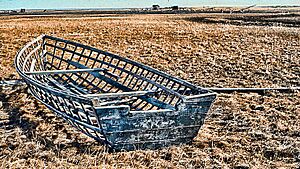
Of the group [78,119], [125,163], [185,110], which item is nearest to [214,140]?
[185,110]

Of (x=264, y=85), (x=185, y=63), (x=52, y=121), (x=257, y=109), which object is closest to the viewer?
(x=52, y=121)

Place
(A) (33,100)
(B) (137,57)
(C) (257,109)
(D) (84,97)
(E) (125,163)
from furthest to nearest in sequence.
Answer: (B) (137,57) < (A) (33,100) < (C) (257,109) < (E) (125,163) < (D) (84,97)

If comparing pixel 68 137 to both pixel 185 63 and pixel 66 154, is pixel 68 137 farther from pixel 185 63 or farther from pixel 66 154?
pixel 185 63

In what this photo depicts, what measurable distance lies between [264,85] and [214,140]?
476cm

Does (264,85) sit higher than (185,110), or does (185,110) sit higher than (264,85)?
(185,110)

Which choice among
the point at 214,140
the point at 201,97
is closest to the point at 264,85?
the point at 214,140

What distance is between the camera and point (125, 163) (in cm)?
522

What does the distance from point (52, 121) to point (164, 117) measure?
2.75 meters

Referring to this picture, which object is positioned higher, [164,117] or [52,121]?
[164,117]

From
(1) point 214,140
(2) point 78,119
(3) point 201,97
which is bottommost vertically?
(1) point 214,140

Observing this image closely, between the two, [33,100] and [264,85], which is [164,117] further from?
[264,85]

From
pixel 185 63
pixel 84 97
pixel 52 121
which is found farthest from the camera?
pixel 185 63

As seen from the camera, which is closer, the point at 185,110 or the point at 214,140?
the point at 185,110

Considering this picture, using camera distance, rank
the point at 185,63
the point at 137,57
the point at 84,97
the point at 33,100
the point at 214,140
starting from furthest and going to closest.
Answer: the point at 137,57 → the point at 185,63 → the point at 33,100 → the point at 214,140 → the point at 84,97
